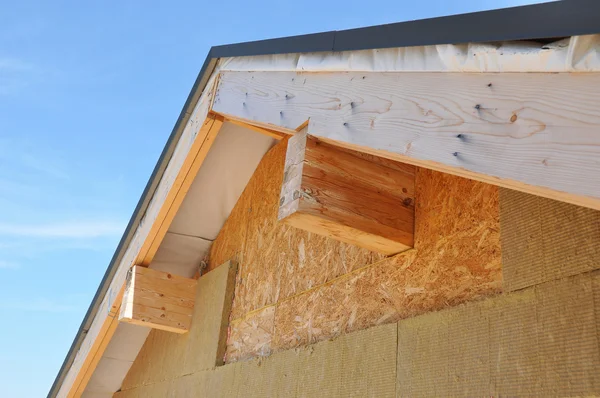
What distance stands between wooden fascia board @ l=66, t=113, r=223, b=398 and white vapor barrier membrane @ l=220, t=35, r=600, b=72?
1.62 meters

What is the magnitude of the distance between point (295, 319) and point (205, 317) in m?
1.50

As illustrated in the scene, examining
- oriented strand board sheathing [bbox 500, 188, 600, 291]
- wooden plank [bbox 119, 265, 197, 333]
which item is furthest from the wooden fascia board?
oriented strand board sheathing [bbox 500, 188, 600, 291]

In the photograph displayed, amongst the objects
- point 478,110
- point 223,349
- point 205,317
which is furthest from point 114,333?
point 478,110

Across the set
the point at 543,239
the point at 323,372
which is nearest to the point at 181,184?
the point at 323,372

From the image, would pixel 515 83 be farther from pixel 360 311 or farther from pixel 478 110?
pixel 360 311

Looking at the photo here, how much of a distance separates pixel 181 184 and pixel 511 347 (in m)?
2.87

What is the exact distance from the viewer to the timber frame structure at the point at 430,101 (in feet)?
5.31

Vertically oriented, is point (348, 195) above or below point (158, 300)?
below

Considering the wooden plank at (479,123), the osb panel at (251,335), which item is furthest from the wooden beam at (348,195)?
the osb panel at (251,335)

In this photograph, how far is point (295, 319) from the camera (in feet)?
13.6

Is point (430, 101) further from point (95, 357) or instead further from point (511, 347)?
point (95, 357)

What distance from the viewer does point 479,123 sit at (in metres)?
1.90

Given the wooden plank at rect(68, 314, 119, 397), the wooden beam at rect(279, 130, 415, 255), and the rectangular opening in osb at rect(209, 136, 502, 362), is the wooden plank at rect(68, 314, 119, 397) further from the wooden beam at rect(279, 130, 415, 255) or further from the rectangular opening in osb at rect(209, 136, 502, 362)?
the wooden beam at rect(279, 130, 415, 255)

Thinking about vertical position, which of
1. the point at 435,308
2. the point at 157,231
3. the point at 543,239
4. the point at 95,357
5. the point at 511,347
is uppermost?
the point at 157,231
